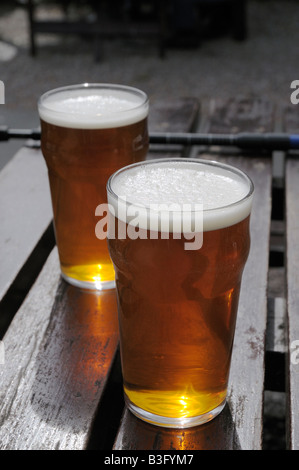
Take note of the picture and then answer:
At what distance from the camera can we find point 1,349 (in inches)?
35.6

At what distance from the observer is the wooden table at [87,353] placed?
761 mm

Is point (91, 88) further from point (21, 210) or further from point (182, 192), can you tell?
point (182, 192)

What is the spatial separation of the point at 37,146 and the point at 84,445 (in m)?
1.07

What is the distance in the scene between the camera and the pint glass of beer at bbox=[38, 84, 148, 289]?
100 centimetres

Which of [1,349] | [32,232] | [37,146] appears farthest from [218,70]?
[1,349]

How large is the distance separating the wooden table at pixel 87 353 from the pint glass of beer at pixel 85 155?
0.05 m

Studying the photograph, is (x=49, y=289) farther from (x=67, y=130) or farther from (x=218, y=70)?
(x=218, y=70)

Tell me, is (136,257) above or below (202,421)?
above

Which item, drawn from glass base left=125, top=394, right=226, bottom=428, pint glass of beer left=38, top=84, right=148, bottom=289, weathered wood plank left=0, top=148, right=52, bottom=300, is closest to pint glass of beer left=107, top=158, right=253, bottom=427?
glass base left=125, top=394, right=226, bottom=428

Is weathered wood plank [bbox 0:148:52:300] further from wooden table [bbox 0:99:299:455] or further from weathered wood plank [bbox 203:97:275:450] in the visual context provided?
weathered wood plank [bbox 203:97:275:450]

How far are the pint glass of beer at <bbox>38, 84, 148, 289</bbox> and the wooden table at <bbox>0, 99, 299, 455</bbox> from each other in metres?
0.05

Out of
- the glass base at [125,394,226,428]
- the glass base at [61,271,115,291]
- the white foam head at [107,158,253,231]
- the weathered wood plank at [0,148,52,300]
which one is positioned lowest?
the weathered wood plank at [0,148,52,300]

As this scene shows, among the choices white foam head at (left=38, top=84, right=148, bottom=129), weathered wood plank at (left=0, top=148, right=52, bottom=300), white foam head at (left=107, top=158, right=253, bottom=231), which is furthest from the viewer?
weathered wood plank at (left=0, top=148, right=52, bottom=300)

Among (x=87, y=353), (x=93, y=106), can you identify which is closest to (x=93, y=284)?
(x=87, y=353)
